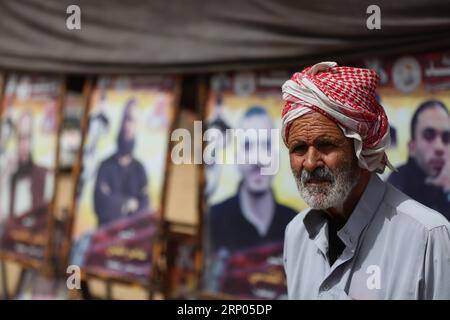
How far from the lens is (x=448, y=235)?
190 centimetres

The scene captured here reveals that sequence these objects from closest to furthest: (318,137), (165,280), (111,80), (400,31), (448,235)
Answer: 1. (448,235)
2. (318,137)
3. (400,31)
4. (165,280)
5. (111,80)

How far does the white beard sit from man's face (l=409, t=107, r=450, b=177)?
37.8 inches

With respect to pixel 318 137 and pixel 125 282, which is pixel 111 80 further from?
pixel 318 137

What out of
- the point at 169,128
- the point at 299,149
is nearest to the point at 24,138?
the point at 169,128

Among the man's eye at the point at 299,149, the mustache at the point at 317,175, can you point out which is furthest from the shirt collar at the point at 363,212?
the man's eye at the point at 299,149

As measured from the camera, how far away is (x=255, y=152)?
145 inches

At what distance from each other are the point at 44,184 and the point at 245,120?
1986 mm

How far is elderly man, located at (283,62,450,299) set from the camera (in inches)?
78.5

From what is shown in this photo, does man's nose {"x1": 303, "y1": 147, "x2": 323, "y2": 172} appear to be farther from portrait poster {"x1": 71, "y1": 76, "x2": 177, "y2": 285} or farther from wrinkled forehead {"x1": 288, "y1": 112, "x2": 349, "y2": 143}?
portrait poster {"x1": 71, "y1": 76, "x2": 177, "y2": 285}

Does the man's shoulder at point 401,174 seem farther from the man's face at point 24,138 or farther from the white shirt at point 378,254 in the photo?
the man's face at point 24,138

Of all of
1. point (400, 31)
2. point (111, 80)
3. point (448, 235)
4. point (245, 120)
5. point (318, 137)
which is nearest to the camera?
point (448, 235)

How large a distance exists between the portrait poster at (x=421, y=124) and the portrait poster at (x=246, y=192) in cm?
65

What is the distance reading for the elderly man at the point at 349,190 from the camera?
2.00m
